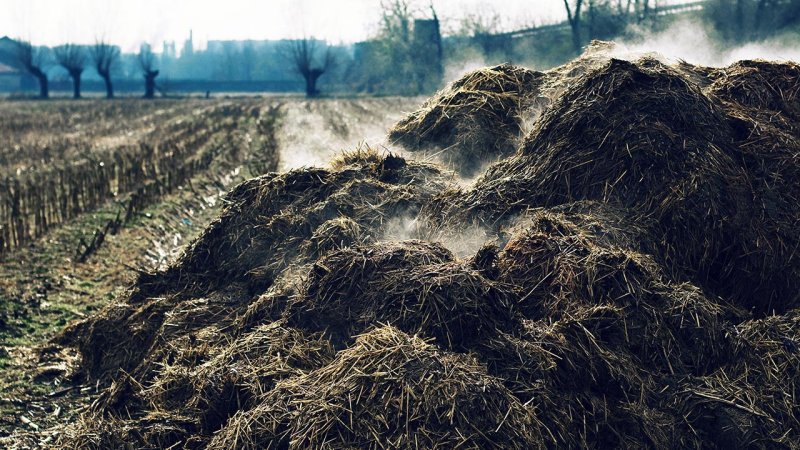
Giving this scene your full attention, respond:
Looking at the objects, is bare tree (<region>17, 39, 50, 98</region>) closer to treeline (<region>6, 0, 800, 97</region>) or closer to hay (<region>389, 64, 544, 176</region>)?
treeline (<region>6, 0, 800, 97</region>)

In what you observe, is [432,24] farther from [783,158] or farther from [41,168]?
[783,158]

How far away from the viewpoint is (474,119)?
6723 mm

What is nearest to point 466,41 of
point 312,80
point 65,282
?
point 312,80

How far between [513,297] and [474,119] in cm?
256

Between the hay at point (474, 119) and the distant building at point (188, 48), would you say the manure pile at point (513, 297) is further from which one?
the distant building at point (188, 48)

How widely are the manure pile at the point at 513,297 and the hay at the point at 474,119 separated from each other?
0.12ft

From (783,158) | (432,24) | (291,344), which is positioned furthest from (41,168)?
(432,24)

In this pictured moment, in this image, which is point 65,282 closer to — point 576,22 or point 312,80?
point 576,22

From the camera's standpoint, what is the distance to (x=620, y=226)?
200 inches

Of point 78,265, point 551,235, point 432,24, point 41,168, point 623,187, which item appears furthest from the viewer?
point 432,24

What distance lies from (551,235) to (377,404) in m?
1.75

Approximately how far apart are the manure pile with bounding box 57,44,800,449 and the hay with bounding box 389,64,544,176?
4 cm

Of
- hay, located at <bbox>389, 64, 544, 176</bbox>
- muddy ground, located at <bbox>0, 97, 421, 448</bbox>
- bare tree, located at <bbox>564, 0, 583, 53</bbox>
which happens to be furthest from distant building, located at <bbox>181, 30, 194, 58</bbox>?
hay, located at <bbox>389, 64, 544, 176</bbox>

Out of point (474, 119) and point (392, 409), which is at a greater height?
point (474, 119)
